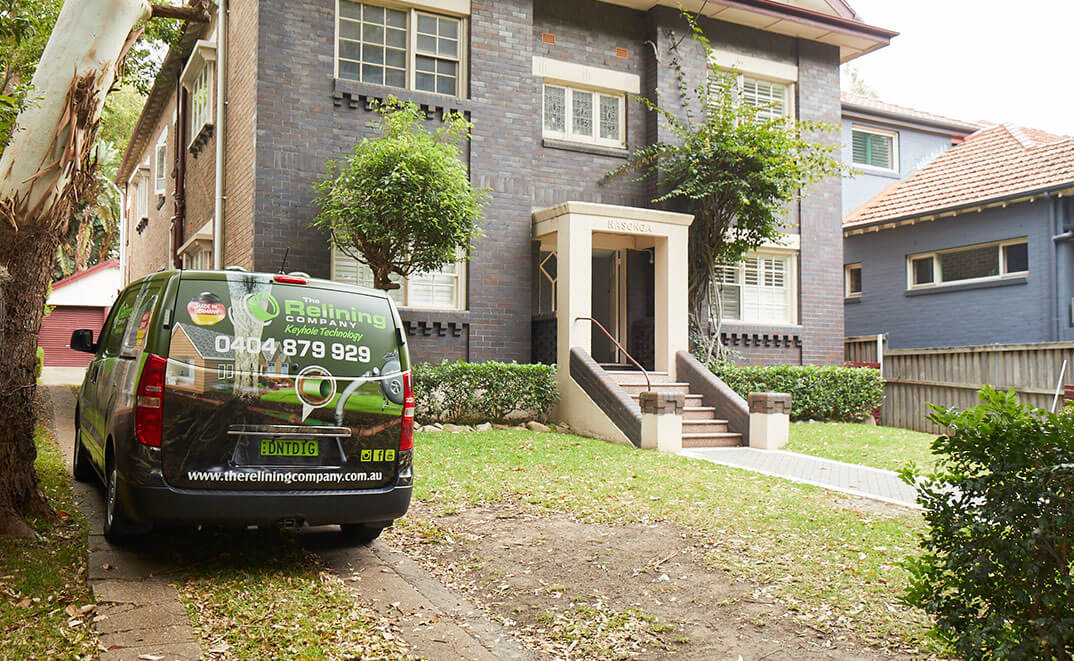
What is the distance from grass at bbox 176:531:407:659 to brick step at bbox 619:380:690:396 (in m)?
8.41

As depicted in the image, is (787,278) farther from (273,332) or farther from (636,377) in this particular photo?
(273,332)

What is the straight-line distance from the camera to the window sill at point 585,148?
52.5 feet

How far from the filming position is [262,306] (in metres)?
5.93

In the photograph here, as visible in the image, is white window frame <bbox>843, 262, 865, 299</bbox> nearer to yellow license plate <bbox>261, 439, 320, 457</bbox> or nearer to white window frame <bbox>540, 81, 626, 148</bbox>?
white window frame <bbox>540, 81, 626, 148</bbox>

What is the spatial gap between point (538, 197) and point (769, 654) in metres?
11.9

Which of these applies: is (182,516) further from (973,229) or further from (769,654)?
(973,229)

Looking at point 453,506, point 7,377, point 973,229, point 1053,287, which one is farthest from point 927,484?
point 973,229

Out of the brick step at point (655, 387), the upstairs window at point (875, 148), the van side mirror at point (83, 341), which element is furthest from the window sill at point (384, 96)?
the upstairs window at point (875, 148)

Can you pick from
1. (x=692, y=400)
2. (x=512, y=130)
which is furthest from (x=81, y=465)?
(x=512, y=130)

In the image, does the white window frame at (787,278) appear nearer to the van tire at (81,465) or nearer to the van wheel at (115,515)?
the van tire at (81,465)

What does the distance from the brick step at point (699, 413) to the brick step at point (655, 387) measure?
728 millimetres

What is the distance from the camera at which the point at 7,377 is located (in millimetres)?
6316

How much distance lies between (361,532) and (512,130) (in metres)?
10.0

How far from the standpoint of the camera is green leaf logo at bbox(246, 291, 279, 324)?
232 inches
